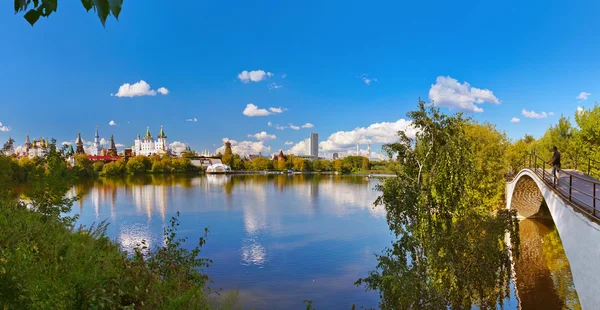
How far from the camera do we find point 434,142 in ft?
35.6

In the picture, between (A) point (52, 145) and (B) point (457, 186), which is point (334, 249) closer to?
(B) point (457, 186)

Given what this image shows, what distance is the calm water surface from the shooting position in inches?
570

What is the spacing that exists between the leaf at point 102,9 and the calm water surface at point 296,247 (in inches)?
528

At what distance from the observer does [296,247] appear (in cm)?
2155

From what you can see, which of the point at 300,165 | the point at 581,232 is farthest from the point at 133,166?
the point at 581,232

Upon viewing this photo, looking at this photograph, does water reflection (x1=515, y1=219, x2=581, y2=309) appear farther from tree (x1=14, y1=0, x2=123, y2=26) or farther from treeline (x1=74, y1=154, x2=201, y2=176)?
treeline (x1=74, y1=154, x2=201, y2=176)

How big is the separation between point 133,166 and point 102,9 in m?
104

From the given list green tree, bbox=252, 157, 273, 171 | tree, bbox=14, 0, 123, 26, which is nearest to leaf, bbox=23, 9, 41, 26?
tree, bbox=14, 0, 123, 26

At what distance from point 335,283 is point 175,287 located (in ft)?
34.5

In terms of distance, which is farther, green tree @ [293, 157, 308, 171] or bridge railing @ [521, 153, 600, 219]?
green tree @ [293, 157, 308, 171]

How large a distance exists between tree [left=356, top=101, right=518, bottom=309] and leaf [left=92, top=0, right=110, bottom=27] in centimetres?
761

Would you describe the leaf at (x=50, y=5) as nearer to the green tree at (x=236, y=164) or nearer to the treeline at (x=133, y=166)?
the treeline at (x=133, y=166)

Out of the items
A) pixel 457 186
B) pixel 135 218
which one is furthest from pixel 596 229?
pixel 135 218

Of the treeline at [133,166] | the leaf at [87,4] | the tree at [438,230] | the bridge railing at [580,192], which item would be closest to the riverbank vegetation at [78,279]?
the leaf at [87,4]
